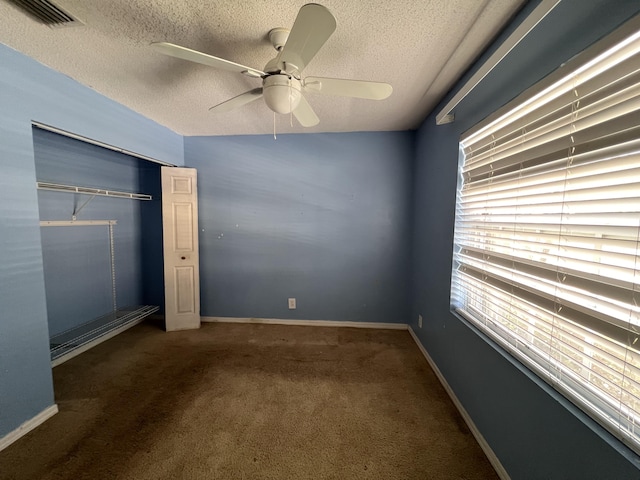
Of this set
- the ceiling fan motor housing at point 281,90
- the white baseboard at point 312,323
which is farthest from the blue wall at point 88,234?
the ceiling fan motor housing at point 281,90

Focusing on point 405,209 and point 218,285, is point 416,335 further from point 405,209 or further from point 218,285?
point 218,285

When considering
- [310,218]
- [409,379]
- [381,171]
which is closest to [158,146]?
[310,218]

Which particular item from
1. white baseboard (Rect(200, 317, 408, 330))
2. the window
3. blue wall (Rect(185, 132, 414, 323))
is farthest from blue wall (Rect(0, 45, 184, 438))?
the window

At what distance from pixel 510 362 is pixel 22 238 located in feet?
9.57

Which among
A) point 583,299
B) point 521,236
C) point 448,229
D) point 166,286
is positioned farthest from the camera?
point 166,286

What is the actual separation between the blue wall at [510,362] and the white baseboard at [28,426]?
2.84m

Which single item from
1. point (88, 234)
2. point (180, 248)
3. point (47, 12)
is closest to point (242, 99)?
point (47, 12)

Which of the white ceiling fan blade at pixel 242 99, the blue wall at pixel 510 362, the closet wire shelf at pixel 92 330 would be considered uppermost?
the white ceiling fan blade at pixel 242 99

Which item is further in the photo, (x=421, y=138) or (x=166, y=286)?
(x=166, y=286)

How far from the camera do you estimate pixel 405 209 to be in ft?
9.41

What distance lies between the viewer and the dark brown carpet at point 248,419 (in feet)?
4.27

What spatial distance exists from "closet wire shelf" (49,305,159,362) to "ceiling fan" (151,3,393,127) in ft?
7.57

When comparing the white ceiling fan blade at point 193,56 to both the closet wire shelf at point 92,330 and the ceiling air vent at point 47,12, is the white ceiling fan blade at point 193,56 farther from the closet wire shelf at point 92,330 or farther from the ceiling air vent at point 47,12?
the closet wire shelf at point 92,330

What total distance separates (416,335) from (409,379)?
72cm
